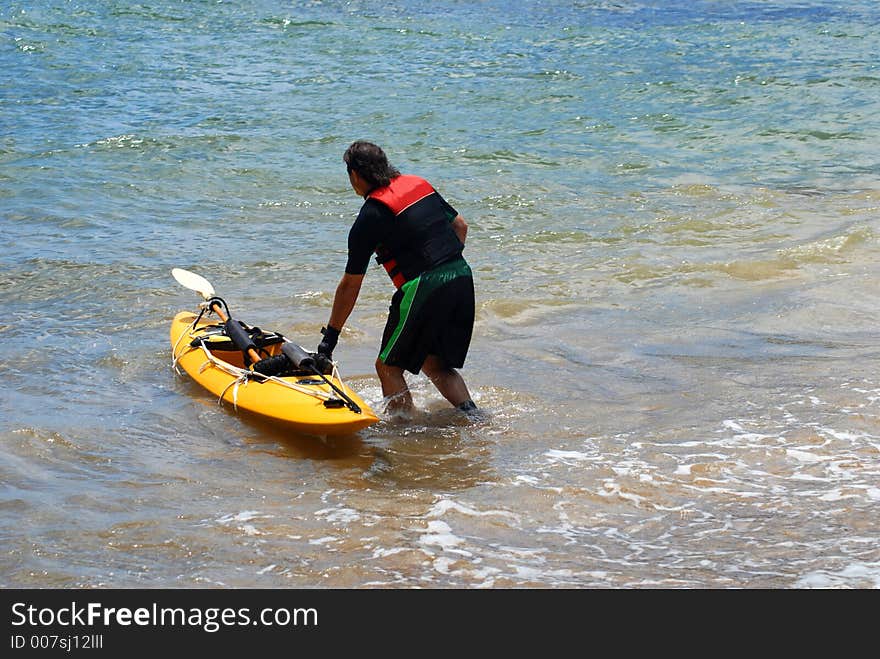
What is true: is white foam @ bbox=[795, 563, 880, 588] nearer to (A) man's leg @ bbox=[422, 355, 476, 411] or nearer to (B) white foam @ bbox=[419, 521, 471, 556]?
(B) white foam @ bbox=[419, 521, 471, 556]

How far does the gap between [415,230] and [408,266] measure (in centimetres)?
20

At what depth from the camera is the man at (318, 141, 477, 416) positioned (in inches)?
199

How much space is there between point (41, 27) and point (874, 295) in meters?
14.6

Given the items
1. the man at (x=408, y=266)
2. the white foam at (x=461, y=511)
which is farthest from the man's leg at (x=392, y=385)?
the white foam at (x=461, y=511)

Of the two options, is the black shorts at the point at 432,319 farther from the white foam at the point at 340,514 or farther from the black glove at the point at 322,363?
the white foam at the point at 340,514

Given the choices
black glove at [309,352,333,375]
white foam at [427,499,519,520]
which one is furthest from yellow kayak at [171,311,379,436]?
white foam at [427,499,519,520]

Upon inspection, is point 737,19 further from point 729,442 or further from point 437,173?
point 729,442

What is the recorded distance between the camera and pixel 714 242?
938cm

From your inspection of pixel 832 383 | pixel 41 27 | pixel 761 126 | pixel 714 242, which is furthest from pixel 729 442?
pixel 41 27

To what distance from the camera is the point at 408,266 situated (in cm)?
523

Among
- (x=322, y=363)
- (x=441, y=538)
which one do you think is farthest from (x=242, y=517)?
(x=322, y=363)

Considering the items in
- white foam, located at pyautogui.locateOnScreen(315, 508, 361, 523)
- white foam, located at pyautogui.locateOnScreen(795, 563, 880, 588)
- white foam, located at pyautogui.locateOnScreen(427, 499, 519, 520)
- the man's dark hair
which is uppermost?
the man's dark hair

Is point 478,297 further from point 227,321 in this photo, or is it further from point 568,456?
point 568,456

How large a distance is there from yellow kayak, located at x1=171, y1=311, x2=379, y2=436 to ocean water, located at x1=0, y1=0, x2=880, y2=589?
4.7 inches
